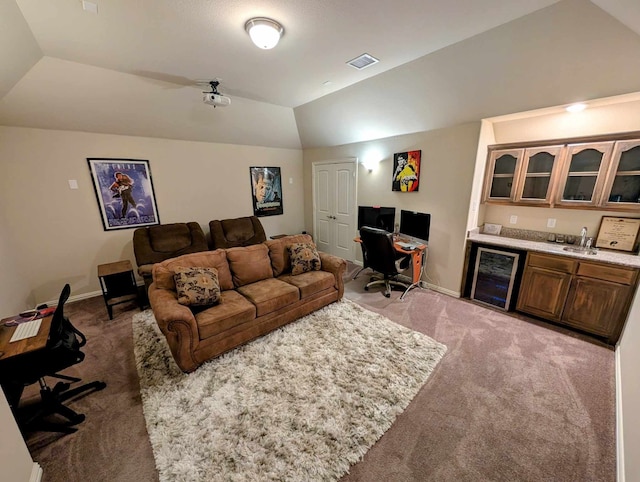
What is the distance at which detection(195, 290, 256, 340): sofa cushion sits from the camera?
2.21 meters

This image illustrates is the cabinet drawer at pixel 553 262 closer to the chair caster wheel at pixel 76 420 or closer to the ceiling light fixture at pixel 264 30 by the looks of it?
the ceiling light fixture at pixel 264 30

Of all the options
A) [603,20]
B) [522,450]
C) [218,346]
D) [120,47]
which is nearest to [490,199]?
[603,20]

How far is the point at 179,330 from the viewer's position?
2039mm

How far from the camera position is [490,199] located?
338 cm

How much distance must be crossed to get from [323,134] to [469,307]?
3.71 metres

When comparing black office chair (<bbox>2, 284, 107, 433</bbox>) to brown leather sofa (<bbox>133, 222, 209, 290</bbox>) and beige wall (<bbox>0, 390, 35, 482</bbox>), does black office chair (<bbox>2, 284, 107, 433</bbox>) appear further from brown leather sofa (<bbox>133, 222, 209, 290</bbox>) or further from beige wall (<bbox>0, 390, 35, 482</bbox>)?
brown leather sofa (<bbox>133, 222, 209, 290</bbox>)

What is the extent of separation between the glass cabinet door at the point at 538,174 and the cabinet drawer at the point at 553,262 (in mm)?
687

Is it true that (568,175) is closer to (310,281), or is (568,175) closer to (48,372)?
(310,281)

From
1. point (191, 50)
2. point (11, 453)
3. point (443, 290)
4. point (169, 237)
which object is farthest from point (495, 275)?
point (169, 237)

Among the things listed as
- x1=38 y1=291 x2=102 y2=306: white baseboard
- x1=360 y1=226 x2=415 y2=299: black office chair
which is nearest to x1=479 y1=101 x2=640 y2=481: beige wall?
x1=360 y1=226 x2=415 y2=299: black office chair

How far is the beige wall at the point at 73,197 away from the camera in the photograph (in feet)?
10.1

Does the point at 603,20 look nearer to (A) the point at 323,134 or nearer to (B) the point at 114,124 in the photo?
(A) the point at 323,134

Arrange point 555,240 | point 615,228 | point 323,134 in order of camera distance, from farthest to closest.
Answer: point 323,134 → point 555,240 → point 615,228

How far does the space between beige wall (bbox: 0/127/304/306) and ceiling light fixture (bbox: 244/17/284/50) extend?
2841mm
